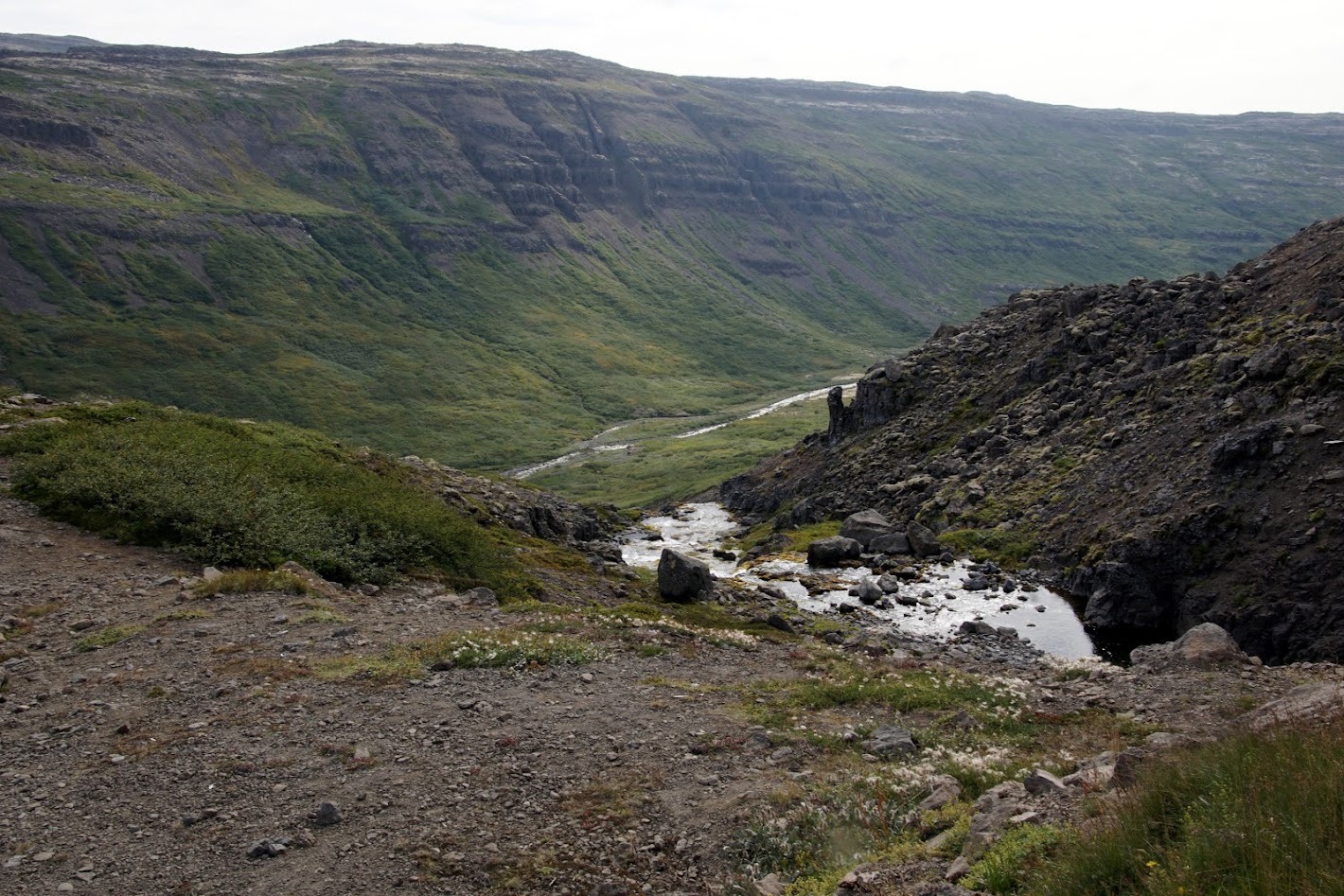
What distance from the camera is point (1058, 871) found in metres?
9.93

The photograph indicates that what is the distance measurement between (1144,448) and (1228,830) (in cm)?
4994

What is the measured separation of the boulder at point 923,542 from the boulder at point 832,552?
3.46 meters

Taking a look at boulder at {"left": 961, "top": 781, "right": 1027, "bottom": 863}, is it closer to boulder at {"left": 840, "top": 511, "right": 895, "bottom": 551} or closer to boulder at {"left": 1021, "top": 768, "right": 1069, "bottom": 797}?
boulder at {"left": 1021, "top": 768, "right": 1069, "bottom": 797}

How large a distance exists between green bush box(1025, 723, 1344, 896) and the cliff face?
29.2 m

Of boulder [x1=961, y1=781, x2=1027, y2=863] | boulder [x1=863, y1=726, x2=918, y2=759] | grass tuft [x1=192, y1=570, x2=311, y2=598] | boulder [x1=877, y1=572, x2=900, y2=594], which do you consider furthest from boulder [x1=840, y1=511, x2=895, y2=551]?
boulder [x1=961, y1=781, x2=1027, y2=863]

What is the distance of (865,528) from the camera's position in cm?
6269

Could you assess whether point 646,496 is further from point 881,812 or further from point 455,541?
point 881,812

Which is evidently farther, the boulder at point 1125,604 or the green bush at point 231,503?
the boulder at point 1125,604

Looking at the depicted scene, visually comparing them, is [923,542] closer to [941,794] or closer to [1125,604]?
[1125,604]

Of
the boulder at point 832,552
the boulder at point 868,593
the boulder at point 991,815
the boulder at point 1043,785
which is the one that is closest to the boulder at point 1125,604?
the boulder at point 868,593

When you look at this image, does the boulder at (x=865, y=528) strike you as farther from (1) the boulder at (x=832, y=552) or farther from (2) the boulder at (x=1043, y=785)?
(2) the boulder at (x=1043, y=785)

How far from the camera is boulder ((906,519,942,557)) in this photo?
5706 cm

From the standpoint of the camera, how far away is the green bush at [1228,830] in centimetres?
814

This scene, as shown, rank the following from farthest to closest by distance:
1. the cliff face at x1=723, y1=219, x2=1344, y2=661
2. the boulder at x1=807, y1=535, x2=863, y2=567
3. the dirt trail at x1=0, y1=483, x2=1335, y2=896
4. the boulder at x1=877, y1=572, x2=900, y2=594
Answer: the boulder at x1=807, y1=535, x2=863, y2=567
the boulder at x1=877, y1=572, x2=900, y2=594
the cliff face at x1=723, y1=219, x2=1344, y2=661
the dirt trail at x1=0, y1=483, x2=1335, y2=896
